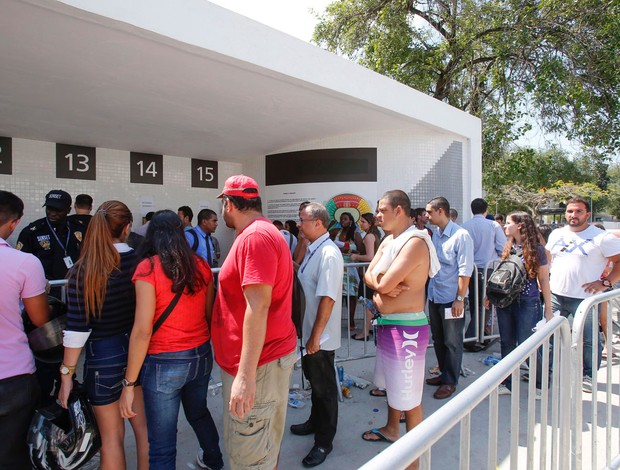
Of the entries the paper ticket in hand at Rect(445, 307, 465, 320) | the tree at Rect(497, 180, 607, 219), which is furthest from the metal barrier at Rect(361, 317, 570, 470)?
the tree at Rect(497, 180, 607, 219)


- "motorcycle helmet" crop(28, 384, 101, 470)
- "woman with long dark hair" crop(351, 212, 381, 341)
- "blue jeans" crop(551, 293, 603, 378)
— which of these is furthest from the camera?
"woman with long dark hair" crop(351, 212, 381, 341)

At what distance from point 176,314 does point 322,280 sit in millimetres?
1006

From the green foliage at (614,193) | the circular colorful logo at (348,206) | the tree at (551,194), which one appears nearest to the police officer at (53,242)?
the circular colorful logo at (348,206)

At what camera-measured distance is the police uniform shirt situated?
4543 mm

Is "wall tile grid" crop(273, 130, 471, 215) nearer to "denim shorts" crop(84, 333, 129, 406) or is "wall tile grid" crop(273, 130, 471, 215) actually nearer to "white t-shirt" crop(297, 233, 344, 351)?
"white t-shirt" crop(297, 233, 344, 351)

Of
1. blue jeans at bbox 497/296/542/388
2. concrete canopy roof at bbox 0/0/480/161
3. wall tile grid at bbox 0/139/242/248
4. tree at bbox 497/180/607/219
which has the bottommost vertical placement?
blue jeans at bbox 497/296/542/388

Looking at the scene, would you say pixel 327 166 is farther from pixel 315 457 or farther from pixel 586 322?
pixel 315 457

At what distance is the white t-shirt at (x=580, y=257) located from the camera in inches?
150

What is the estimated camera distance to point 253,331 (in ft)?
5.96

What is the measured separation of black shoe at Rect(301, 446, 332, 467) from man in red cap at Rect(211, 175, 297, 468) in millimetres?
675

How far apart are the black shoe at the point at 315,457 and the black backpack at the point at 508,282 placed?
2.11m

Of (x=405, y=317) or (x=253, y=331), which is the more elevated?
(x=253, y=331)

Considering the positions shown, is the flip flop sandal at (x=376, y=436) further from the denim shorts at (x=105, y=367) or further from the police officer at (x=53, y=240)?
the police officer at (x=53, y=240)

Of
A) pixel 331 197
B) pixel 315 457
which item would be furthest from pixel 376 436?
pixel 331 197
